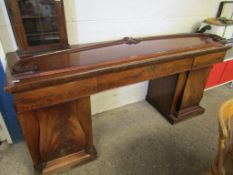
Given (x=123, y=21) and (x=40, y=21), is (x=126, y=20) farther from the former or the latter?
(x=40, y=21)

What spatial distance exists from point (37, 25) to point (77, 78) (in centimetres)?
49

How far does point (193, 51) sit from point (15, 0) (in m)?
1.29

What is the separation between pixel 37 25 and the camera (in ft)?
3.84

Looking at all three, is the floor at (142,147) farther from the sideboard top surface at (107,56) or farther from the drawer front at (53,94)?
the sideboard top surface at (107,56)

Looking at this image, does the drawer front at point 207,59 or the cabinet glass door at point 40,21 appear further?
the drawer front at point 207,59

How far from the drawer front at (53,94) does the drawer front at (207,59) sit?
0.96 m

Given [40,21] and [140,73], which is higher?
[40,21]

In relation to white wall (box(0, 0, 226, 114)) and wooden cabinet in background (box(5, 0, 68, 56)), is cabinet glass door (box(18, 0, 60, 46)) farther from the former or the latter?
white wall (box(0, 0, 226, 114))

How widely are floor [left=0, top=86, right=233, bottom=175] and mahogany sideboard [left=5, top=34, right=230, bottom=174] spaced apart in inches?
7.8

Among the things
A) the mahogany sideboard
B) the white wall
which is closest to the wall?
the white wall

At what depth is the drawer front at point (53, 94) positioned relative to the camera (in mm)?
941

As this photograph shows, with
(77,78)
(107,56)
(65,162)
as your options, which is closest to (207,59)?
(107,56)

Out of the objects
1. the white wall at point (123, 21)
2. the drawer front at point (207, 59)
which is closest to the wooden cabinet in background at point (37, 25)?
the white wall at point (123, 21)

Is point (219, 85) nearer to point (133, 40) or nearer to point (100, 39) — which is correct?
point (133, 40)
